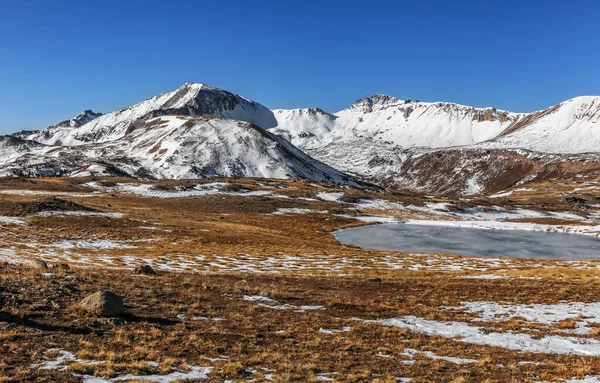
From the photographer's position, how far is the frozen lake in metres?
67.2

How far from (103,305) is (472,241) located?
73314 mm

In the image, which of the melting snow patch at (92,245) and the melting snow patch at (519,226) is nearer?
the melting snow patch at (92,245)

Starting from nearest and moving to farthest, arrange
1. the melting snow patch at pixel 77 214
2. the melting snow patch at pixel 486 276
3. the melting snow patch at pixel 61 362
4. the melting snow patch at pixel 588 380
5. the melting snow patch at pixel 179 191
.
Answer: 1. the melting snow patch at pixel 61 362
2. the melting snow patch at pixel 588 380
3. the melting snow patch at pixel 486 276
4. the melting snow patch at pixel 77 214
5. the melting snow patch at pixel 179 191

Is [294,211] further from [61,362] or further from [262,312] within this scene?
[61,362]

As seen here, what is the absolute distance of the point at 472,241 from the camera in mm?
79438

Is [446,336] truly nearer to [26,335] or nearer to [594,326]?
[594,326]

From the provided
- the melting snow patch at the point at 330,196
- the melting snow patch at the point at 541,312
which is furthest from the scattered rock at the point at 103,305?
the melting snow patch at the point at 330,196

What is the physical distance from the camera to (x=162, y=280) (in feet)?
93.2

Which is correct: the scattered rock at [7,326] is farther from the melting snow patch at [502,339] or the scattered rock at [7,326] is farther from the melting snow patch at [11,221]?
the melting snow patch at [11,221]

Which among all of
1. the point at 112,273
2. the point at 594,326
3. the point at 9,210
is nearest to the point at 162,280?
the point at 112,273

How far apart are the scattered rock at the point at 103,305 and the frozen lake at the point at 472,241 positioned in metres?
52.0

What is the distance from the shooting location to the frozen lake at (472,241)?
67250 mm

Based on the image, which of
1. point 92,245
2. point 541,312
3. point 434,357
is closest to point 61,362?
point 434,357

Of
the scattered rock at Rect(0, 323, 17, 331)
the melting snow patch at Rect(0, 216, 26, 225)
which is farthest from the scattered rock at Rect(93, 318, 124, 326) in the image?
the melting snow patch at Rect(0, 216, 26, 225)
